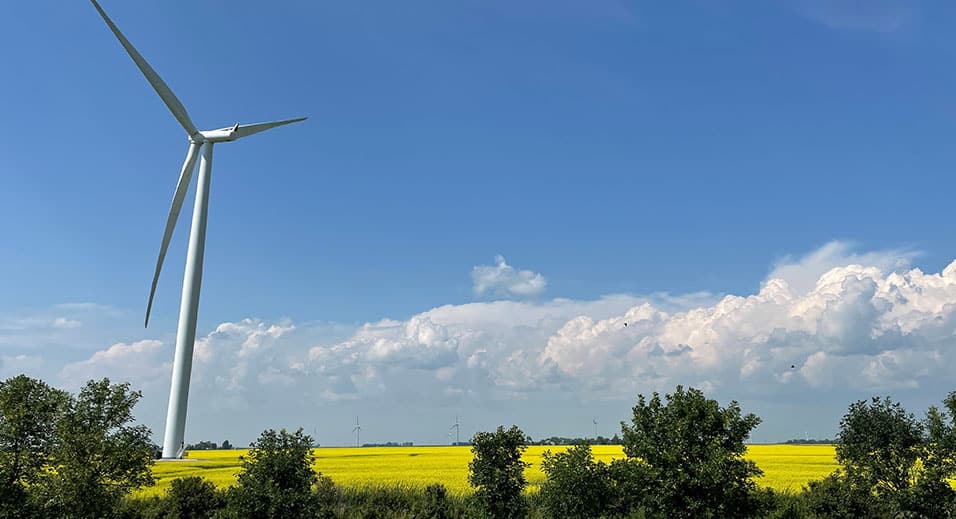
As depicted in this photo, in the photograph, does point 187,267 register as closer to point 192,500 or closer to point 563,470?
point 192,500

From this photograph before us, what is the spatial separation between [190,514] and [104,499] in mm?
8755

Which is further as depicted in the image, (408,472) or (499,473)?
(408,472)

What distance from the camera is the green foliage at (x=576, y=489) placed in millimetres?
45312

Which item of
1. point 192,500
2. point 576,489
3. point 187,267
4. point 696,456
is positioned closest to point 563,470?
point 576,489

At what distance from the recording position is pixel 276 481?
39625 millimetres

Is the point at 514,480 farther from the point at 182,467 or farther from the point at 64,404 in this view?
the point at 182,467

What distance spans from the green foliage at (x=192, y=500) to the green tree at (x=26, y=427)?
8.98 metres

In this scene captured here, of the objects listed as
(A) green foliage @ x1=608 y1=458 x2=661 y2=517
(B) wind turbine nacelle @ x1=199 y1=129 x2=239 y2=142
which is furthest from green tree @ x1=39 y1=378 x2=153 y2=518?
(B) wind turbine nacelle @ x1=199 y1=129 x2=239 y2=142

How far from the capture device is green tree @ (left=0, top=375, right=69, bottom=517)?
45.0 m

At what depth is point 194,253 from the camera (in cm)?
7306

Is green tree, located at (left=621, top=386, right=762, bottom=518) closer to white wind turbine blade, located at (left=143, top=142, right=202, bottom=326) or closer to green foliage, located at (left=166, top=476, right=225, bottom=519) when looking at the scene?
green foliage, located at (left=166, top=476, right=225, bottom=519)

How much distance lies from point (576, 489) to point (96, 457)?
1190 inches

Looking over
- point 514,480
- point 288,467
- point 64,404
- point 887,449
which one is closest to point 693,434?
point 514,480

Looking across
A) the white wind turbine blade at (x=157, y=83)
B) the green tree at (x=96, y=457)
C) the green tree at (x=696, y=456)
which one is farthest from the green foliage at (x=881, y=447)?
the white wind turbine blade at (x=157, y=83)
